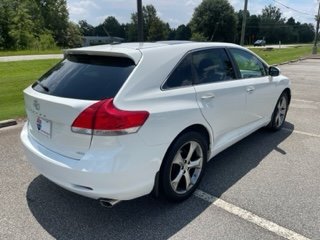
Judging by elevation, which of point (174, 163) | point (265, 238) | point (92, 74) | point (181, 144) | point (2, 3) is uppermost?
point (2, 3)

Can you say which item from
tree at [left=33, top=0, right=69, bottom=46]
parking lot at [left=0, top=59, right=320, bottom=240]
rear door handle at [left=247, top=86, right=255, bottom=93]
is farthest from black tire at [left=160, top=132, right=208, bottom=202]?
tree at [left=33, top=0, right=69, bottom=46]

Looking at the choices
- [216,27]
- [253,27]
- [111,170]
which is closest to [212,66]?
[111,170]

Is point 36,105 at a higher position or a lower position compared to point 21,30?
lower

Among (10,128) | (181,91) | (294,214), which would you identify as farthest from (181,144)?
(10,128)

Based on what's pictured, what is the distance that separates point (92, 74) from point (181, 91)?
0.89m

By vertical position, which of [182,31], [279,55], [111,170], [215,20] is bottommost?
[279,55]

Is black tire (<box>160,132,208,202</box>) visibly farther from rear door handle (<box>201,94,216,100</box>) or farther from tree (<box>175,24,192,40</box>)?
tree (<box>175,24,192,40</box>)

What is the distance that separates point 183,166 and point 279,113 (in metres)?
3.07

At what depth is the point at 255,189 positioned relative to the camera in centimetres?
358

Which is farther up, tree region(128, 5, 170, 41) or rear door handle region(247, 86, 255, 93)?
tree region(128, 5, 170, 41)

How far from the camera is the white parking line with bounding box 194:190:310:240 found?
2795 mm

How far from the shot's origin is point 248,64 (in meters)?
4.70

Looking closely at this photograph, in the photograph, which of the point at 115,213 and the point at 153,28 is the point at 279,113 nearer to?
the point at 115,213

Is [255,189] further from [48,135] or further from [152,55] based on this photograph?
[48,135]
